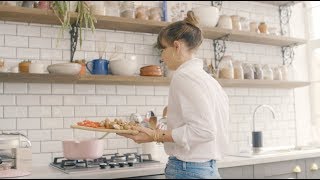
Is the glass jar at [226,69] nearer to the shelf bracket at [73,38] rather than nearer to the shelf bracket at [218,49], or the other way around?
the shelf bracket at [218,49]

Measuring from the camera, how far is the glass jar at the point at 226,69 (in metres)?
3.68

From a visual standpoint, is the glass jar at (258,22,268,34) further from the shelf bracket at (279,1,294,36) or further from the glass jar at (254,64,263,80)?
the shelf bracket at (279,1,294,36)

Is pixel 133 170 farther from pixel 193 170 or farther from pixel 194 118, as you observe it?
pixel 194 118

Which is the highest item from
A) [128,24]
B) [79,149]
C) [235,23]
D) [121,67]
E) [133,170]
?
[235,23]

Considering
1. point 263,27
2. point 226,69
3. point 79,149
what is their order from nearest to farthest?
1. point 79,149
2. point 226,69
3. point 263,27

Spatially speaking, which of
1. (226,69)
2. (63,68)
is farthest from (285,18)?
(63,68)

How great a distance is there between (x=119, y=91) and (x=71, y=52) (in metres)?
0.52

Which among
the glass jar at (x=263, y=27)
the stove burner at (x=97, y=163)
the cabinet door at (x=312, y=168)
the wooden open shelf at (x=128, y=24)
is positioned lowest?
the cabinet door at (x=312, y=168)

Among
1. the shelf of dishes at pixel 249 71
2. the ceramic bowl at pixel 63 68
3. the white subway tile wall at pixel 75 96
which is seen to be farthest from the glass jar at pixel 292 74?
the ceramic bowl at pixel 63 68

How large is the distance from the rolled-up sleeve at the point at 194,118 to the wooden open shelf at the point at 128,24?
4.84ft

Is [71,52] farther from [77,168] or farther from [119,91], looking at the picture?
[77,168]

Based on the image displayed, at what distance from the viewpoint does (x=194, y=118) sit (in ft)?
6.09

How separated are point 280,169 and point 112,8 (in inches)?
75.3

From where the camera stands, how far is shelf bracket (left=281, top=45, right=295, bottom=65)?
4.45m
